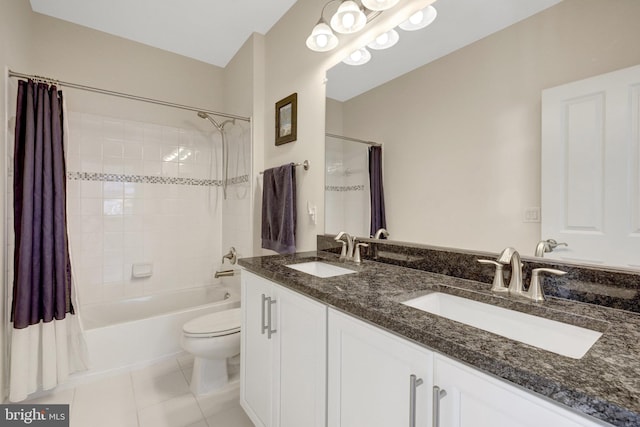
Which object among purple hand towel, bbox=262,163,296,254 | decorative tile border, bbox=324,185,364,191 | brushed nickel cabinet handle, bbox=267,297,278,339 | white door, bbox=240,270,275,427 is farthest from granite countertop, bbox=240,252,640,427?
purple hand towel, bbox=262,163,296,254

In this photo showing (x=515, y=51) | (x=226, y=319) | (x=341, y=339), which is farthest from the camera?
(x=226, y=319)

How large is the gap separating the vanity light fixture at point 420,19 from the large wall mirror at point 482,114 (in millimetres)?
31

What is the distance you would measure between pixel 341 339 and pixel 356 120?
1.17 meters

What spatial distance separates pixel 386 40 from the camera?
144 cm

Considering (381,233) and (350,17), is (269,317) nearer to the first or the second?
(381,233)

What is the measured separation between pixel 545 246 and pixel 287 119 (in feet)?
5.65

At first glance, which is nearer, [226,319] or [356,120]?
[356,120]

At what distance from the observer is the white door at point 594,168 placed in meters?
0.79

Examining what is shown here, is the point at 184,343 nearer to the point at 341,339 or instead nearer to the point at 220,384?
the point at 220,384

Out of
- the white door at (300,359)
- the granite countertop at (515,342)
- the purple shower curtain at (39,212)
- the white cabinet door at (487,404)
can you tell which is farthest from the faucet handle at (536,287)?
the purple shower curtain at (39,212)

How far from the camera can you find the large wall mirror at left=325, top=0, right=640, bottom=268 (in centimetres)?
87

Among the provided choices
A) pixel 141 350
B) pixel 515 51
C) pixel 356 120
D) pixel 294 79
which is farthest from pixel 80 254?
pixel 515 51

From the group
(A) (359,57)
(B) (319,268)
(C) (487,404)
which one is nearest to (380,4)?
(A) (359,57)

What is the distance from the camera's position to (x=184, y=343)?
5.87 feet
